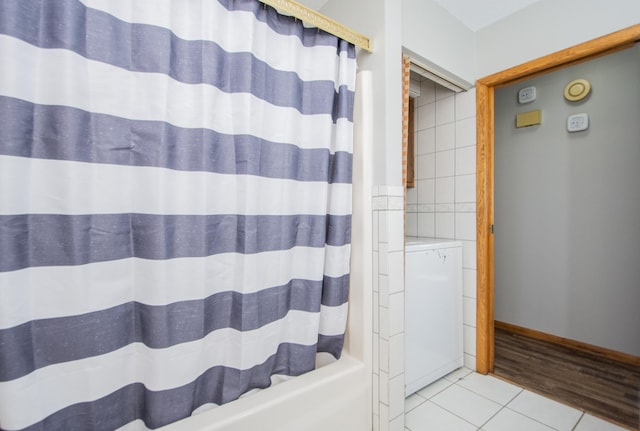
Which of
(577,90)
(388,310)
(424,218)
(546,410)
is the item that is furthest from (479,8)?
(546,410)

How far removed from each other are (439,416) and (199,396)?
1.27m

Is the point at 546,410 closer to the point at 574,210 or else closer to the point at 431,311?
the point at 431,311

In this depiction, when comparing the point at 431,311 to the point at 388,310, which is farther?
the point at 431,311

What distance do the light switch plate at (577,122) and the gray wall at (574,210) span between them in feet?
0.13

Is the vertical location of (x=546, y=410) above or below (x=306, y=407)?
below

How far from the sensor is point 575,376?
1.90 m

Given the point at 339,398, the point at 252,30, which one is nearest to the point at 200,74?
the point at 252,30

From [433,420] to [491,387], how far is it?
544 mm

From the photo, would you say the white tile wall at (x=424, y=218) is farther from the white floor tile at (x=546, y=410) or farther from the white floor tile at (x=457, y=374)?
the white floor tile at (x=546, y=410)

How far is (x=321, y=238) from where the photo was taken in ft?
4.21

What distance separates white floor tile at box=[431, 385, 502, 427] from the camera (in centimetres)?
152

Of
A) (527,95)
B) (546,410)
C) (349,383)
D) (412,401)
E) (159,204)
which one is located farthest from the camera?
(527,95)

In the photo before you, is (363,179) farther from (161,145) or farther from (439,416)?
(439,416)

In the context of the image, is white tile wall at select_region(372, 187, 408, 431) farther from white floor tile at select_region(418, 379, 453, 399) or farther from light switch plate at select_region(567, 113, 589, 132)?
light switch plate at select_region(567, 113, 589, 132)
